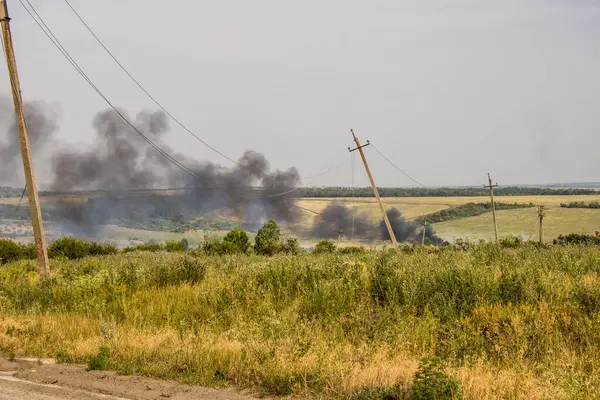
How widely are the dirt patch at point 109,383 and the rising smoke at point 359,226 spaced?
77.4 metres

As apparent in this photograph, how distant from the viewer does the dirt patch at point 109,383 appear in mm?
6180

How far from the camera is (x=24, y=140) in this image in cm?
1372

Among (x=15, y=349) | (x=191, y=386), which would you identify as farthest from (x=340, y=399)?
(x=15, y=349)

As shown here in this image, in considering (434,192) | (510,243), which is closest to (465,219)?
(434,192)

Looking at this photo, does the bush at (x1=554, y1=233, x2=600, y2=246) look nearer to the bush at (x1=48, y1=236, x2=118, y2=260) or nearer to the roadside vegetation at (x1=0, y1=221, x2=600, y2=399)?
the roadside vegetation at (x1=0, y1=221, x2=600, y2=399)

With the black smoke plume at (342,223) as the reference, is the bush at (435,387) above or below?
above

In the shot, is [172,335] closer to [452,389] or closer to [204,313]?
[204,313]

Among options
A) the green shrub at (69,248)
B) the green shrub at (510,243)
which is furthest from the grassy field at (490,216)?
the green shrub at (69,248)

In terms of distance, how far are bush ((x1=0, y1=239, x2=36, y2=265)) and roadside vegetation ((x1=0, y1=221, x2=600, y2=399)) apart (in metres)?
30.9

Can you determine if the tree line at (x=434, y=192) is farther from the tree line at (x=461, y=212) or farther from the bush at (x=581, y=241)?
the bush at (x=581, y=241)

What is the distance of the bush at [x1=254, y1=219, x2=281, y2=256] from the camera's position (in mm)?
46656

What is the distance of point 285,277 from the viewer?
11758 millimetres

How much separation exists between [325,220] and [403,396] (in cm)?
9033

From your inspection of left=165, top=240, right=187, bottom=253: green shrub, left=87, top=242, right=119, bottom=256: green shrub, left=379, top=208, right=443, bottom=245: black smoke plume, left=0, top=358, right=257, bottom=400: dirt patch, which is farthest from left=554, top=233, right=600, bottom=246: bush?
left=379, top=208, right=443, bottom=245: black smoke plume
